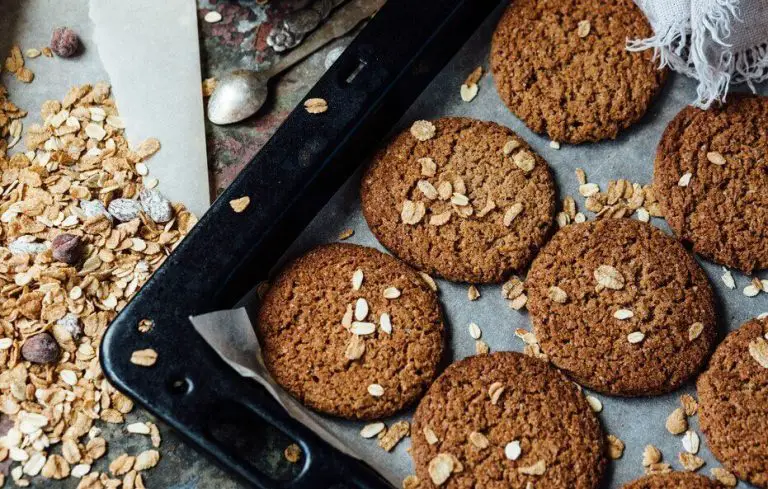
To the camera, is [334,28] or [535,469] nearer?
[535,469]

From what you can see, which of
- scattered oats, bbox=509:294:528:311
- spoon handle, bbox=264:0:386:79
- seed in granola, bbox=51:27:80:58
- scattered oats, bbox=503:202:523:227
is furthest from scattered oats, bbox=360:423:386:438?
seed in granola, bbox=51:27:80:58

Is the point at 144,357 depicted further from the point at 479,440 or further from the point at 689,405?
the point at 689,405

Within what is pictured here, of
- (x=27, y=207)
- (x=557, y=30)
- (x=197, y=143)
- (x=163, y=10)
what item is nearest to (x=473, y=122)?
(x=557, y=30)

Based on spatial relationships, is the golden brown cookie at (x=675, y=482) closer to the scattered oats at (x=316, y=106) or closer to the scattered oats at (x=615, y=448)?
the scattered oats at (x=615, y=448)

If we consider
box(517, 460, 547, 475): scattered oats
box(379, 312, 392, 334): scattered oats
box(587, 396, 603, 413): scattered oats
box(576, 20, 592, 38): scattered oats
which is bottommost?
box(587, 396, 603, 413): scattered oats

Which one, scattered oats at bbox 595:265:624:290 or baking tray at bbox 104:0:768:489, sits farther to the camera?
scattered oats at bbox 595:265:624:290

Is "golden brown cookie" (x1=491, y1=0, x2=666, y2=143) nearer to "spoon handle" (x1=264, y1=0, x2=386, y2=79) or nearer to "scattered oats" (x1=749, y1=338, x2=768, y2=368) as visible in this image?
"spoon handle" (x1=264, y1=0, x2=386, y2=79)

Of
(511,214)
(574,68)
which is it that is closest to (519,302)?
(511,214)
